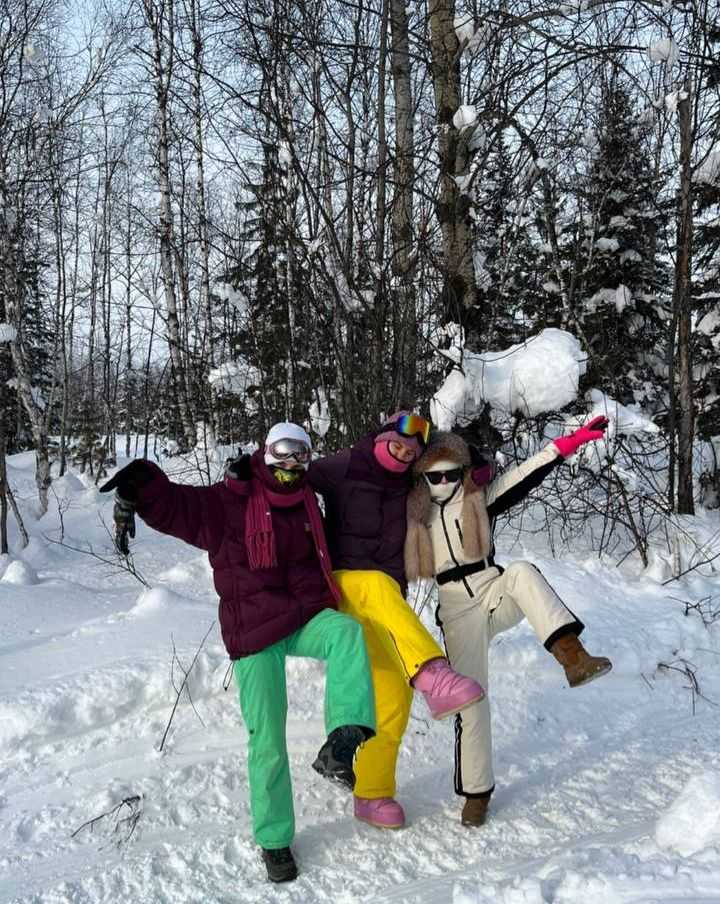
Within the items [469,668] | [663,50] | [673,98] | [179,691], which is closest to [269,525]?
[469,668]

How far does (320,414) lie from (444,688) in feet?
10.4

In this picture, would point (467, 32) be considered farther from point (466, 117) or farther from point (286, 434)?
point (286, 434)

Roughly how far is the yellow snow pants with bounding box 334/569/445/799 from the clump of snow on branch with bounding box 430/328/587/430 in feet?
6.74

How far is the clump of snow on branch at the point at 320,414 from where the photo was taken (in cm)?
559

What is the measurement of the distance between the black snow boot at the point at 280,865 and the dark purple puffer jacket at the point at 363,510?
118 centimetres

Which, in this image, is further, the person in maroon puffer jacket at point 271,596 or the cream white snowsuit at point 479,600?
the cream white snowsuit at point 479,600

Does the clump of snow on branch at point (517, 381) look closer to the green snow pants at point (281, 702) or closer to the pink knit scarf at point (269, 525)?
the pink knit scarf at point (269, 525)

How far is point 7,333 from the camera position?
9406 mm

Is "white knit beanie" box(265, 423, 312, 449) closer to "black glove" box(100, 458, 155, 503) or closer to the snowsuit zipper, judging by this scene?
"black glove" box(100, 458, 155, 503)

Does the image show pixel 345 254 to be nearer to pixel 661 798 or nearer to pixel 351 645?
pixel 351 645

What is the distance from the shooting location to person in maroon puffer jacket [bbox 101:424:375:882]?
108 inches

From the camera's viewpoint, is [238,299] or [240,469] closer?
[240,469]

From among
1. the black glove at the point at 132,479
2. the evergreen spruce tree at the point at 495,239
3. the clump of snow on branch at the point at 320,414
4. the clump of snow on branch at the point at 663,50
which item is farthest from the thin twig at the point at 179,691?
the clump of snow on branch at the point at 663,50

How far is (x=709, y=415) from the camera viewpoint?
10523mm
